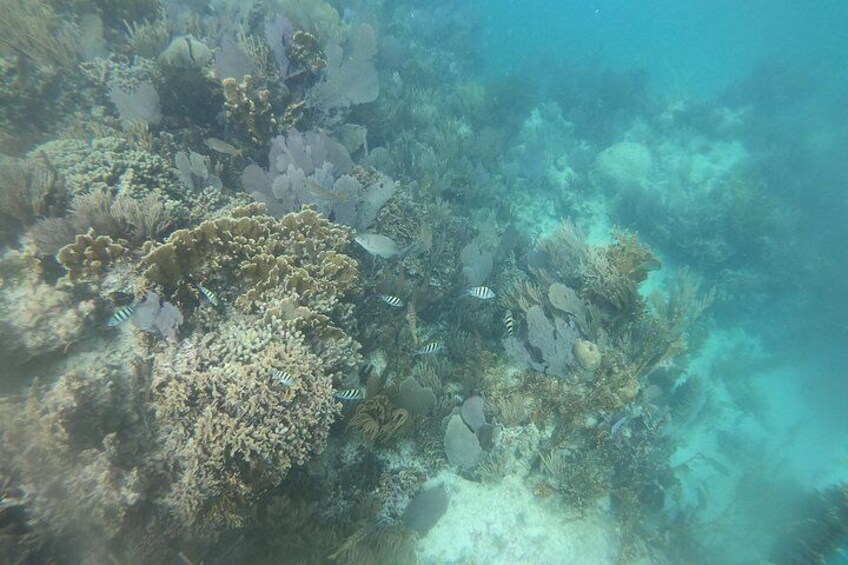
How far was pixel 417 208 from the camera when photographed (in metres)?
7.52

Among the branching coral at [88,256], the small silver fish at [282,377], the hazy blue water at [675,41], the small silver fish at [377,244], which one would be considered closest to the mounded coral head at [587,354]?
the small silver fish at [377,244]

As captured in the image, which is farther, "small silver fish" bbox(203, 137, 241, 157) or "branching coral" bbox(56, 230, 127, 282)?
"small silver fish" bbox(203, 137, 241, 157)

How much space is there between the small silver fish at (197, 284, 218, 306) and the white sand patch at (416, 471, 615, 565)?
10.8 feet

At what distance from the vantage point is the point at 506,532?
4988 mm

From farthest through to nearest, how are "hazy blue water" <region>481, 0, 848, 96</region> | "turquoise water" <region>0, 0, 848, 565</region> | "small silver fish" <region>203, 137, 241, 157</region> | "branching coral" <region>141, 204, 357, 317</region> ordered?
"hazy blue water" <region>481, 0, 848, 96</region>, "small silver fish" <region>203, 137, 241, 157</region>, "branching coral" <region>141, 204, 357, 317</region>, "turquoise water" <region>0, 0, 848, 565</region>

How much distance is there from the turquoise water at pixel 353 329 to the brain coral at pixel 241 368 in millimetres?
26

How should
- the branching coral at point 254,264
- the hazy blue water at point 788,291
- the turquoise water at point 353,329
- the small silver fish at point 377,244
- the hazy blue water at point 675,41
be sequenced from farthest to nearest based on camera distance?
the hazy blue water at point 675,41 → the hazy blue water at point 788,291 → the small silver fish at point 377,244 → the branching coral at point 254,264 → the turquoise water at point 353,329

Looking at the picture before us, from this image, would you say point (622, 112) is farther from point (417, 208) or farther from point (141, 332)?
point (141, 332)

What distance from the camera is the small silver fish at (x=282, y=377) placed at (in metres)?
3.23

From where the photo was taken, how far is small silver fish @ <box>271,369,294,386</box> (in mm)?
3227

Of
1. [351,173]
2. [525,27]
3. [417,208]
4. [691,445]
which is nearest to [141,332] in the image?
[351,173]

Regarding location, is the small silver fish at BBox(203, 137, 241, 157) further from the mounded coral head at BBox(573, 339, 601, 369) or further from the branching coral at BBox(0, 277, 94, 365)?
the mounded coral head at BBox(573, 339, 601, 369)

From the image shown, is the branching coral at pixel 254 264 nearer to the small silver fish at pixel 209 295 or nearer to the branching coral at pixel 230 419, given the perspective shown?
the small silver fish at pixel 209 295

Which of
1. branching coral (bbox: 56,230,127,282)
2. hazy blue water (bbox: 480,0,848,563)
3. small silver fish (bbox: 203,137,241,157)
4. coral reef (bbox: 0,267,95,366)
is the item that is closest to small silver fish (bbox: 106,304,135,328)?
coral reef (bbox: 0,267,95,366)
